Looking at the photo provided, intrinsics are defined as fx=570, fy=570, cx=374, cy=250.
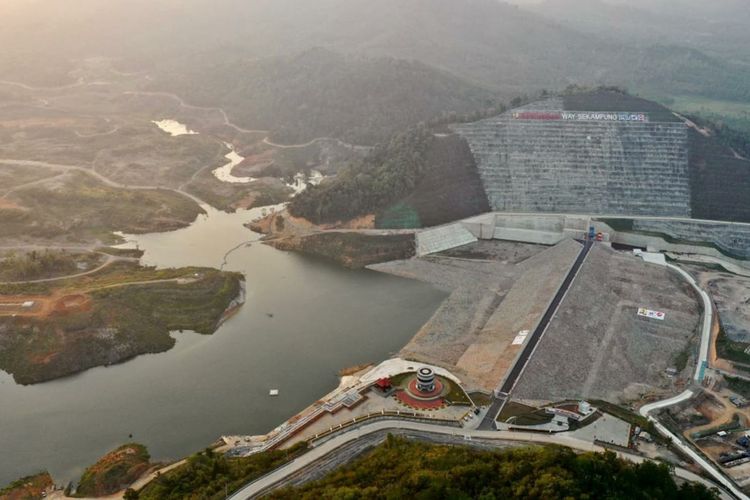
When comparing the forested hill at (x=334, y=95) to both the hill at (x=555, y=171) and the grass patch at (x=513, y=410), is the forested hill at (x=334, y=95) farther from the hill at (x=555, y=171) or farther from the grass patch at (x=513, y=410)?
the grass patch at (x=513, y=410)

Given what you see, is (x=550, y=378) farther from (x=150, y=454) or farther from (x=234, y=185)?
(x=234, y=185)

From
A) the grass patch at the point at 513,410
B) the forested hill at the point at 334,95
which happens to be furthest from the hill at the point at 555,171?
the grass patch at the point at 513,410

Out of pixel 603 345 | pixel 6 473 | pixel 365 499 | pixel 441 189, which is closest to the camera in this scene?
pixel 365 499

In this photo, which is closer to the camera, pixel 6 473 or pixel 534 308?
pixel 6 473

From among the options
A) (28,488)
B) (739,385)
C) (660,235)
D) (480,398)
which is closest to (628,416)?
(480,398)

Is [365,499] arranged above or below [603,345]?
above

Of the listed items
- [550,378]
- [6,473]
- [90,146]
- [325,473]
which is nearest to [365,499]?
[325,473]

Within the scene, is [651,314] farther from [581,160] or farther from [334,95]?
[334,95]
